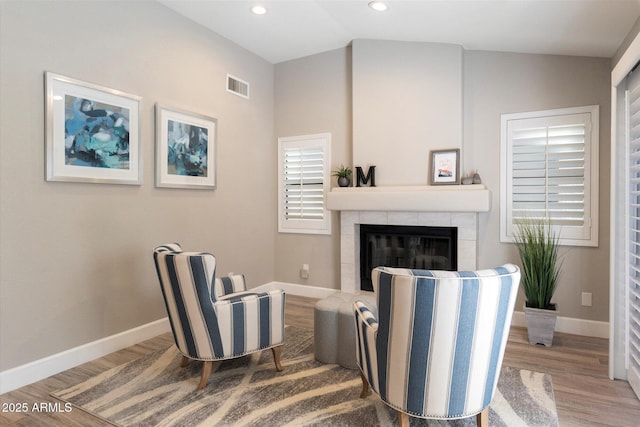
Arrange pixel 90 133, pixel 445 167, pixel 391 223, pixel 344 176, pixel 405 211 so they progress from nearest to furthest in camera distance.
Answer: pixel 90 133, pixel 445 167, pixel 405 211, pixel 391 223, pixel 344 176

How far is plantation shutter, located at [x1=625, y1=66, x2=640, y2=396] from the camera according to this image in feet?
7.70

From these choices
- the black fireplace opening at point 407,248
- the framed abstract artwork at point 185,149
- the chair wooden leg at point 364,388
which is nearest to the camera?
the chair wooden leg at point 364,388

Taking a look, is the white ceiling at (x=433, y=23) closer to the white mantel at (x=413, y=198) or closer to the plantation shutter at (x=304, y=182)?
the plantation shutter at (x=304, y=182)

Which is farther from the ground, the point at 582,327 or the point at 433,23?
the point at 433,23

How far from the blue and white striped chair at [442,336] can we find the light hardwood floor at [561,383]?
83cm

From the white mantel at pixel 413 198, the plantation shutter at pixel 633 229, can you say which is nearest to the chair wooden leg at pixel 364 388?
the plantation shutter at pixel 633 229

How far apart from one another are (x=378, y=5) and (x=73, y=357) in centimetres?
387

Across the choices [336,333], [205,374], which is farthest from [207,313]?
[336,333]

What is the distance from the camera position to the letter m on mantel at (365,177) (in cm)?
421

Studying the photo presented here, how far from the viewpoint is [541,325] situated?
323cm

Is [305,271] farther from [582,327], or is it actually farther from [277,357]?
[582,327]

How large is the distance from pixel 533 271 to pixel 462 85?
204 centimetres

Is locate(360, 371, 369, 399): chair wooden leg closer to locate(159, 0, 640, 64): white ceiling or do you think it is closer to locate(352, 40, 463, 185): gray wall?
locate(352, 40, 463, 185): gray wall

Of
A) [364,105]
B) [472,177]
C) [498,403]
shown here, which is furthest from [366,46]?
[498,403]
